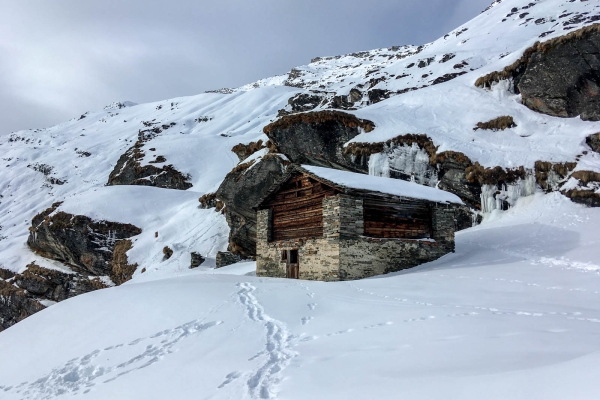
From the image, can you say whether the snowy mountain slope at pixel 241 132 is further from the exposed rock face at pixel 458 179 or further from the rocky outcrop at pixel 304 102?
the rocky outcrop at pixel 304 102

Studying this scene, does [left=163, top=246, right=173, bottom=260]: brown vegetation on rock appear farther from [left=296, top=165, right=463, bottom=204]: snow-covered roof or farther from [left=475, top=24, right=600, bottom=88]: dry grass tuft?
[left=475, top=24, right=600, bottom=88]: dry grass tuft

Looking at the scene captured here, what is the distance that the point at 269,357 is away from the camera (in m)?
4.94

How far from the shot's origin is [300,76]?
126062mm

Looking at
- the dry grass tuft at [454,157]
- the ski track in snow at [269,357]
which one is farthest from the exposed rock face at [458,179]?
the ski track in snow at [269,357]

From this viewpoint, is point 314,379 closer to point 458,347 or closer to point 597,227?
point 458,347

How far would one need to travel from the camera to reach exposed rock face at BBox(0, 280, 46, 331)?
2881 cm

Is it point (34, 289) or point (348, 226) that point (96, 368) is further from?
point (34, 289)

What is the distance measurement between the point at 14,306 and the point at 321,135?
27.0m

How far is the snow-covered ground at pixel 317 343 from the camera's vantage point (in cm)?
346

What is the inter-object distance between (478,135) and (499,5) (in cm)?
6938

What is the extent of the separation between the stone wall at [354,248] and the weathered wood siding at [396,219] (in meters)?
0.34

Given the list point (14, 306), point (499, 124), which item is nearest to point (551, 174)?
point (499, 124)

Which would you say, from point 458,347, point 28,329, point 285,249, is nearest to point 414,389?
point 458,347

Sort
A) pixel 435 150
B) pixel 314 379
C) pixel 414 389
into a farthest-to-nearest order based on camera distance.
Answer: pixel 435 150 → pixel 314 379 → pixel 414 389
